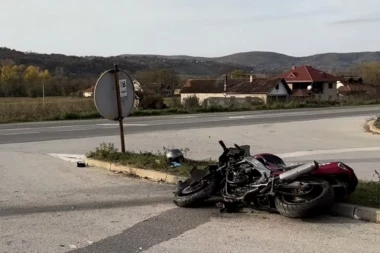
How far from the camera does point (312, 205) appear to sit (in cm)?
615

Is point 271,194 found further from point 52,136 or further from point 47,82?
point 47,82

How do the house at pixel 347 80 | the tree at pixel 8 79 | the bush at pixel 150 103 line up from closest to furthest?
1. the bush at pixel 150 103
2. the tree at pixel 8 79
3. the house at pixel 347 80

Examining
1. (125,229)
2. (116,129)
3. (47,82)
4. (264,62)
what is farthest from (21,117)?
(264,62)

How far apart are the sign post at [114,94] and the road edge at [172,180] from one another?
3.20 feet

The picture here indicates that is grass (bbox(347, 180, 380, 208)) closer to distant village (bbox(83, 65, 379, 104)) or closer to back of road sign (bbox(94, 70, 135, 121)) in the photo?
back of road sign (bbox(94, 70, 135, 121))

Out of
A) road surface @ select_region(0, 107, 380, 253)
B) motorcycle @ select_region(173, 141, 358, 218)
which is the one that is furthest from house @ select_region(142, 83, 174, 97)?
motorcycle @ select_region(173, 141, 358, 218)

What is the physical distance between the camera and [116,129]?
22641mm

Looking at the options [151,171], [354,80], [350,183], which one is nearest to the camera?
[350,183]

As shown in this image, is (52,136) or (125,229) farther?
(52,136)

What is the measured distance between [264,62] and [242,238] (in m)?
172

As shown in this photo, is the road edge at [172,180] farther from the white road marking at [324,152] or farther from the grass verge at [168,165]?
the white road marking at [324,152]

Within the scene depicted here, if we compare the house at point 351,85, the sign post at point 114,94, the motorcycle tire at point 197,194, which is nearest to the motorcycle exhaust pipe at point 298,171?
the motorcycle tire at point 197,194

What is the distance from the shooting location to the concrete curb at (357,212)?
6.41 metres

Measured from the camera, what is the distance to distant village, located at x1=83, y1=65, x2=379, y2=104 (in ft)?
251
